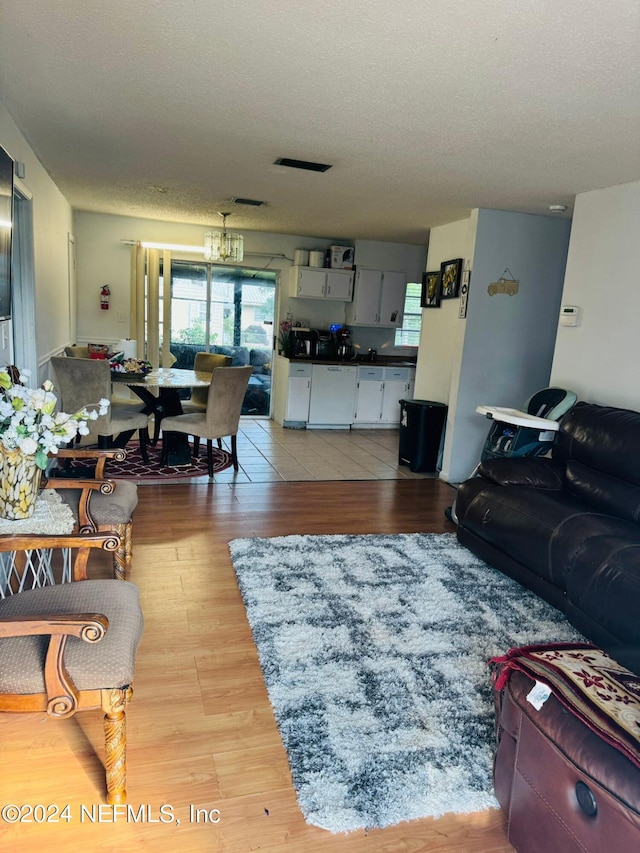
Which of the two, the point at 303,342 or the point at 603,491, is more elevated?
the point at 303,342

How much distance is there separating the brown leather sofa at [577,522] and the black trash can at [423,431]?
5.98 ft

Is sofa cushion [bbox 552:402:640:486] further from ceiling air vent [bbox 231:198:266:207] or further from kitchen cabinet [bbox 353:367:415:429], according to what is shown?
kitchen cabinet [bbox 353:367:415:429]

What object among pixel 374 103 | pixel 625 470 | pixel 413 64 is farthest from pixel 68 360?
pixel 625 470

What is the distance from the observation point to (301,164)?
3.86 m

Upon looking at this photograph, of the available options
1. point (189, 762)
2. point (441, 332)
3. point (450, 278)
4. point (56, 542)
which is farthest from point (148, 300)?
point (189, 762)

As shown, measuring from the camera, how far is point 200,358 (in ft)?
20.8

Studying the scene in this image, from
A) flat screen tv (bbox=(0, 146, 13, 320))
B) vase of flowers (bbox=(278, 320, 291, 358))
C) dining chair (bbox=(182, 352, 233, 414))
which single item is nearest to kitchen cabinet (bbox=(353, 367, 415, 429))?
vase of flowers (bbox=(278, 320, 291, 358))

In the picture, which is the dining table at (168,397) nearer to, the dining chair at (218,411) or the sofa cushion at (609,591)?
the dining chair at (218,411)

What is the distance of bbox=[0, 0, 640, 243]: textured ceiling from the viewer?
199 cm

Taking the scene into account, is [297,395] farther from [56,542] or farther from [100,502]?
[56,542]

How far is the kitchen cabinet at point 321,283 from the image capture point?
24.1 ft

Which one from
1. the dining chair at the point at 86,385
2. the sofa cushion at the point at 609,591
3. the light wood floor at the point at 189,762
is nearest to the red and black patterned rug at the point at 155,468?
the dining chair at the point at 86,385

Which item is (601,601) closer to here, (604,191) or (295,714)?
(295,714)

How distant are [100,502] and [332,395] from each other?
15.9 feet
